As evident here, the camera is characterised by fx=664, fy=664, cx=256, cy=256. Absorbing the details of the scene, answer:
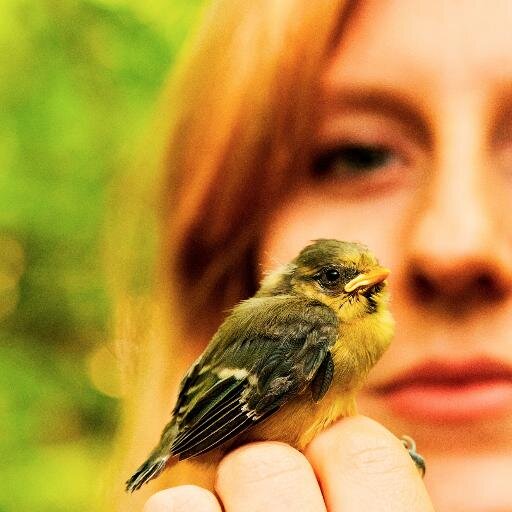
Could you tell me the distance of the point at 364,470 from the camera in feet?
3.42

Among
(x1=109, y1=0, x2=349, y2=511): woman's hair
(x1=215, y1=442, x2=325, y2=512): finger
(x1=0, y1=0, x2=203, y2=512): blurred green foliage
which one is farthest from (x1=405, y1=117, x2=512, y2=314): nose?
(x1=0, y1=0, x2=203, y2=512): blurred green foliage

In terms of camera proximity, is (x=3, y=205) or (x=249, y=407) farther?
(x=3, y=205)

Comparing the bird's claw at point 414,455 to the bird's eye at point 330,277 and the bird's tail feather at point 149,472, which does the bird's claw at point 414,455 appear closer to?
the bird's eye at point 330,277

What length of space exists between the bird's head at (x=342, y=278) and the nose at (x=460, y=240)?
10 cm

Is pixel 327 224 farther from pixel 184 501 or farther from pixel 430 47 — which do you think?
pixel 184 501

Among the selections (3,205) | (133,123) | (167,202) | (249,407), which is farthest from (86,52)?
(249,407)

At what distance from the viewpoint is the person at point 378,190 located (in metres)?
1.31

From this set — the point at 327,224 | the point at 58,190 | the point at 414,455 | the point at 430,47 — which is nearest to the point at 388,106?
the point at 430,47

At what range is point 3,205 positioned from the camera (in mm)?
2215

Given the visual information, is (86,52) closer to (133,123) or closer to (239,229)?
(133,123)

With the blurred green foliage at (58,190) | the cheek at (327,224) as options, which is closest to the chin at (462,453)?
the cheek at (327,224)

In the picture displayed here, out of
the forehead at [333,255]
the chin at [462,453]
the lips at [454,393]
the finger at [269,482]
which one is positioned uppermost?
the forehead at [333,255]

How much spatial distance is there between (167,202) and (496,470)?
942 mm

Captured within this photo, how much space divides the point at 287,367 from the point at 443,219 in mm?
440
